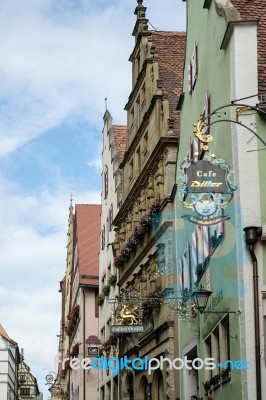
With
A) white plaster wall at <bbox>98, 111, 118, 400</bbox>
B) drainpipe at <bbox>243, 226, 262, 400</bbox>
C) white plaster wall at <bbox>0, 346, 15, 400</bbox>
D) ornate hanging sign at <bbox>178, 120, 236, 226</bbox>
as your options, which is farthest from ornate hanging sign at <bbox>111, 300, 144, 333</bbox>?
white plaster wall at <bbox>0, 346, 15, 400</bbox>

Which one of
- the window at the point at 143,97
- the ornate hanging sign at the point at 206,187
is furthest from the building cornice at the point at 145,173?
the ornate hanging sign at the point at 206,187

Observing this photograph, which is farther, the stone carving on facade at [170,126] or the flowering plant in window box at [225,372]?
the stone carving on facade at [170,126]

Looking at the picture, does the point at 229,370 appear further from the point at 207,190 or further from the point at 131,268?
the point at 131,268

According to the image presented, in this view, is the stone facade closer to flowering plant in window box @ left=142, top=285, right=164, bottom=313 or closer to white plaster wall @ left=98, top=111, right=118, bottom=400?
flowering plant in window box @ left=142, top=285, right=164, bottom=313

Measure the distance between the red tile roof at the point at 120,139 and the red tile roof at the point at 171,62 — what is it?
7.25m

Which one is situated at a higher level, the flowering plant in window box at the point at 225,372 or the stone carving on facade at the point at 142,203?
the stone carving on facade at the point at 142,203

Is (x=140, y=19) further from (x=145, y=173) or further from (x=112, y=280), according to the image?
(x=112, y=280)

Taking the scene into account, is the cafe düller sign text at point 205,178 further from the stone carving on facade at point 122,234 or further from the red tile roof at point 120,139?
the red tile roof at point 120,139

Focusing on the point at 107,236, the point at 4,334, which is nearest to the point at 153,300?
the point at 107,236

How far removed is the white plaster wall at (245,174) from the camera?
1725cm

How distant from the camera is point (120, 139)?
143ft

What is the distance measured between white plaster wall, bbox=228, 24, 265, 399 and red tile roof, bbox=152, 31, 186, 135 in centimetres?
1089

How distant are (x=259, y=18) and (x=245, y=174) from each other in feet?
14.2

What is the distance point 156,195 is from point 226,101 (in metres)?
11.0
